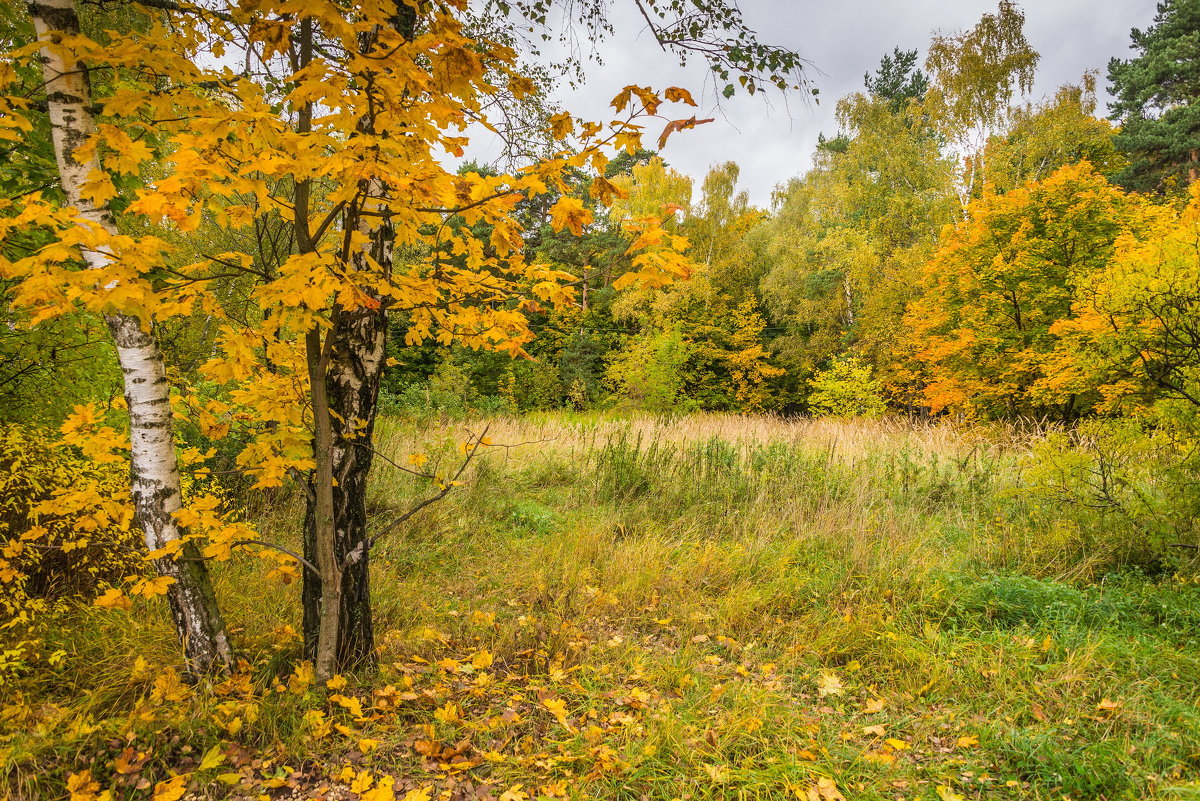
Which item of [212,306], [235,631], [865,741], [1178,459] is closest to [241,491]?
[235,631]

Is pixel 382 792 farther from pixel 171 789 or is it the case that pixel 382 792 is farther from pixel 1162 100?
pixel 1162 100

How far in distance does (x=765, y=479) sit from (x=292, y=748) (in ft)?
14.8

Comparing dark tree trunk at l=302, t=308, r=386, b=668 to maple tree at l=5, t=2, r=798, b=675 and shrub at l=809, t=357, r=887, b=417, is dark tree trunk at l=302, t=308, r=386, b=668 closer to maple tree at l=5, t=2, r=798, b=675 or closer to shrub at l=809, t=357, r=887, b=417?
maple tree at l=5, t=2, r=798, b=675

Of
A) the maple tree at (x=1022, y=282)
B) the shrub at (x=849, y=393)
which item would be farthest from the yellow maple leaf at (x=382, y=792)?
the shrub at (x=849, y=393)

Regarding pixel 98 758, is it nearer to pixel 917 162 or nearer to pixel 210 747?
pixel 210 747

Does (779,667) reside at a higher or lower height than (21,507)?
lower

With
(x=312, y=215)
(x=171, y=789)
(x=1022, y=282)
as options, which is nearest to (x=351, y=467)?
(x=312, y=215)

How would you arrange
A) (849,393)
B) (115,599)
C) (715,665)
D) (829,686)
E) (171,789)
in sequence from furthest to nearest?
(849,393), (715,665), (829,686), (115,599), (171,789)

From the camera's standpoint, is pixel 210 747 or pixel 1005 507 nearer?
pixel 210 747

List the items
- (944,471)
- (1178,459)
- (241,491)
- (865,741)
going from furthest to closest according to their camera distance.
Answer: (944,471) < (241,491) < (1178,459) < (865,741)

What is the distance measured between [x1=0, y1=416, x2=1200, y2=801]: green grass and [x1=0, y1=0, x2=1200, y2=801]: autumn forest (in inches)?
0.8

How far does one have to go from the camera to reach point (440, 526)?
4660 mm

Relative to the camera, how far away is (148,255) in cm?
153

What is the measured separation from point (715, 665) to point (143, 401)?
290 cm
